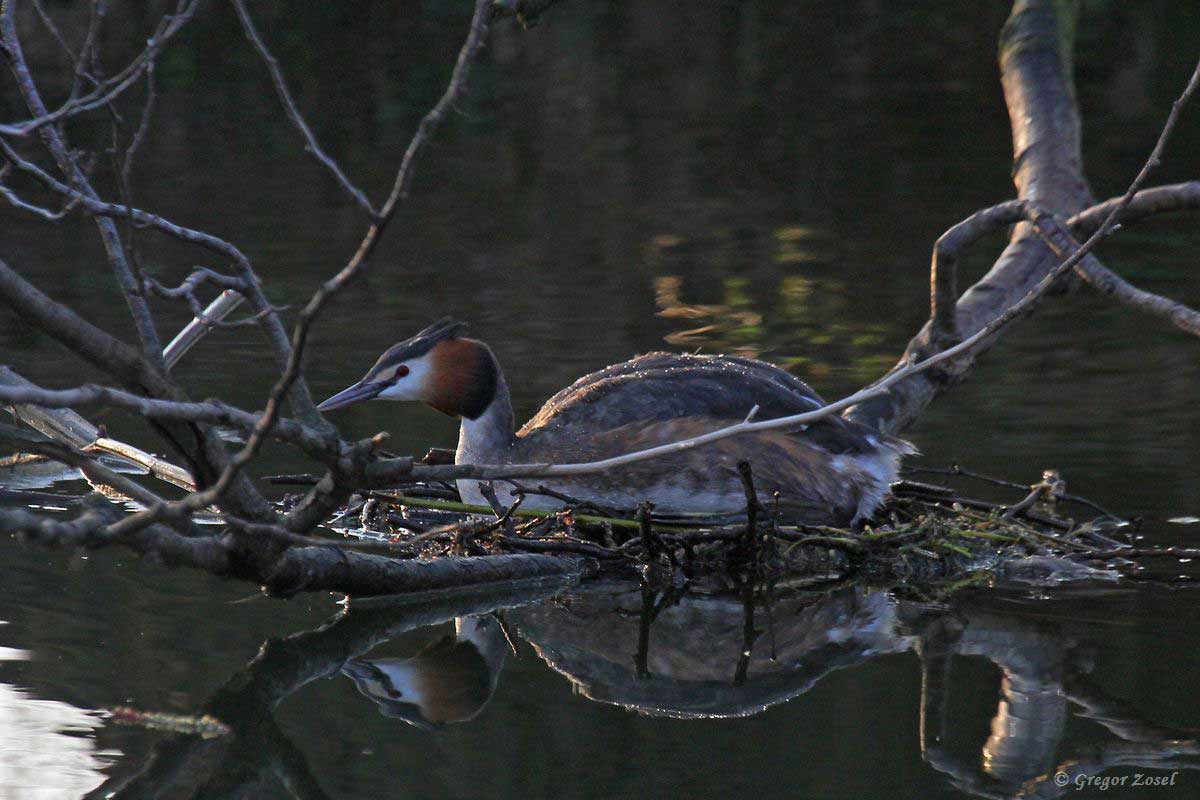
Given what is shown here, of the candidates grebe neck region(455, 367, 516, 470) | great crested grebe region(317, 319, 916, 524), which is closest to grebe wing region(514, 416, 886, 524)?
great crested grebe region(317, 319, 916, 524)

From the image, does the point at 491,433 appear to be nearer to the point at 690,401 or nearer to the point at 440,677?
the point at 690,401

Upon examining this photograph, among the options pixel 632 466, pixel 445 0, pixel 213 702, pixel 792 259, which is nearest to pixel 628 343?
pixel 792 259

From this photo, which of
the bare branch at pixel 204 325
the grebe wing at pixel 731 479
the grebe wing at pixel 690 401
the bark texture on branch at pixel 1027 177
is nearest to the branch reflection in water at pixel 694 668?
the grebe wing at pixel 731 479

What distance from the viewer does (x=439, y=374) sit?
20.7 ft

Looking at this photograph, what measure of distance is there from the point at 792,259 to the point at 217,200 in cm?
447

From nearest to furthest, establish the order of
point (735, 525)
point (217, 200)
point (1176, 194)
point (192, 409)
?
1. point (192, 409)
2. point (735, 525)
3. point (1176, 194)
4. point (217, 200)

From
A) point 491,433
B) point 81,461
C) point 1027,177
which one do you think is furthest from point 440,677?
point 1027,177

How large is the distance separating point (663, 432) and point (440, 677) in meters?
1.48

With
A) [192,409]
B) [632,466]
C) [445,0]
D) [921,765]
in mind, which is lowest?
[921,765]

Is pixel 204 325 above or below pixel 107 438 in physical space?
above

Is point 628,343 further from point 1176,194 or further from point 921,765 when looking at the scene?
point 921,765

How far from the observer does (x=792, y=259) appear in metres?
11.6

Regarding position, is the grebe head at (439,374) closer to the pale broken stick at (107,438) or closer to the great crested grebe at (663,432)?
the great crested grebe at (663,432)

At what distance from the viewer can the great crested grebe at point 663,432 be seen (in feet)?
19.7
